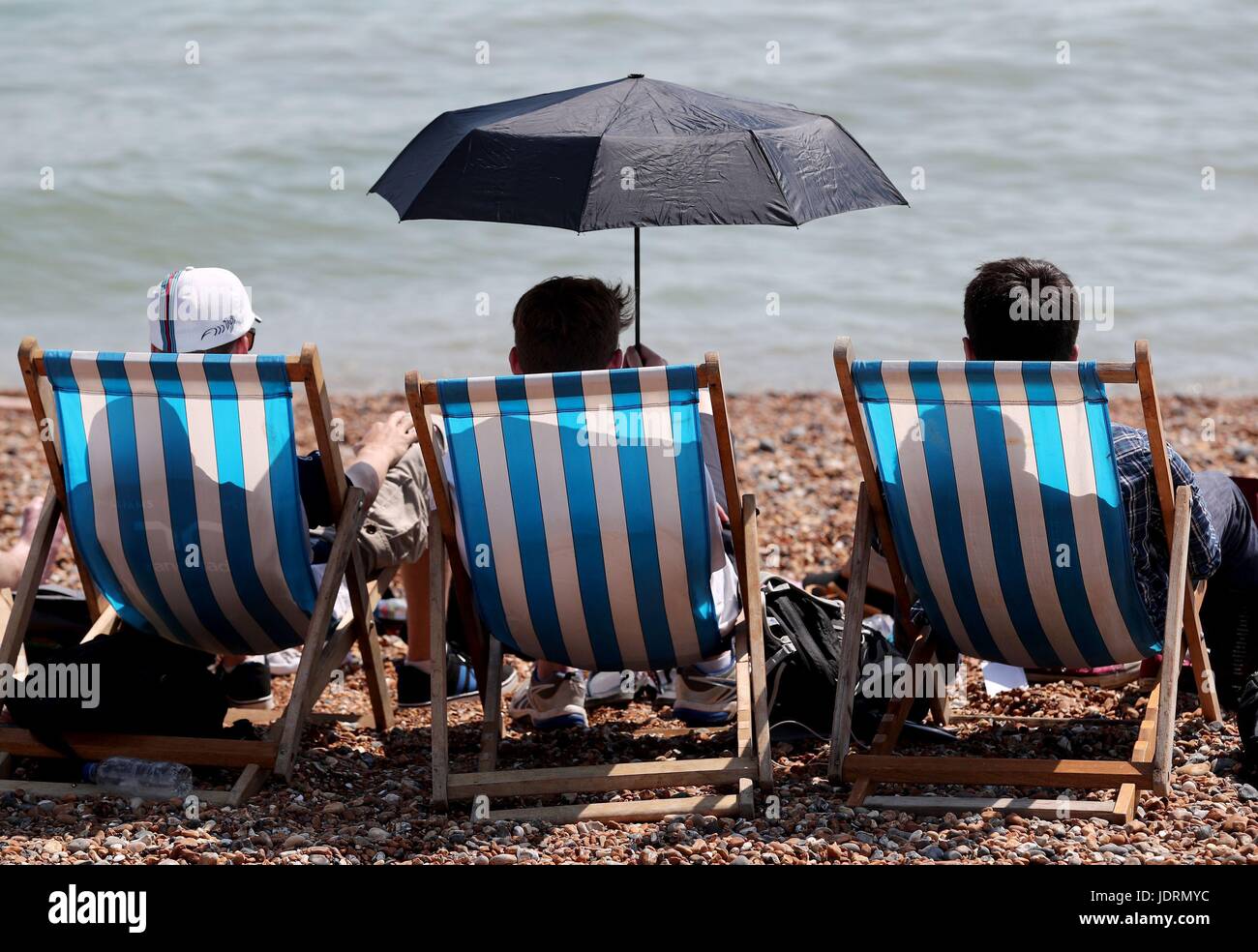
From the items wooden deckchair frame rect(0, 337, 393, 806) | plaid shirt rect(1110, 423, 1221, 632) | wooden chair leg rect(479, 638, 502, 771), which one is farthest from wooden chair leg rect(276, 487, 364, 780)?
plaid shirt rect(1110, 423, 1221, 632)

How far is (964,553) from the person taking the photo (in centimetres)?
346

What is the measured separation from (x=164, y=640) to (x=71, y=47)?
45.4 ft

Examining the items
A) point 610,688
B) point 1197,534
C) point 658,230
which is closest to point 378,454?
point 610,688

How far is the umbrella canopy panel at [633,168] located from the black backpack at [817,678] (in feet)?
3.41

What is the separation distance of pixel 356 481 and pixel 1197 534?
77.5 inches

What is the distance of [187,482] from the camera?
352 cm

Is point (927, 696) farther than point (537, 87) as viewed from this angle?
No

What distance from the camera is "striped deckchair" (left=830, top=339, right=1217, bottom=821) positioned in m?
3.25

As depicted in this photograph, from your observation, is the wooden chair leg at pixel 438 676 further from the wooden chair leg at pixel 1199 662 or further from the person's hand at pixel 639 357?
the wooden chair leg at pixel 1199 662

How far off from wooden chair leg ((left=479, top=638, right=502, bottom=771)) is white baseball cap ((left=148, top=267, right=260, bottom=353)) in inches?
38.9

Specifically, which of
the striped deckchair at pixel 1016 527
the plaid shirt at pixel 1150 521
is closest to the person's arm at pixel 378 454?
the striped deckchair at pixel 1016 527

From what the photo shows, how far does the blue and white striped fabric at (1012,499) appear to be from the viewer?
325 centimetres
